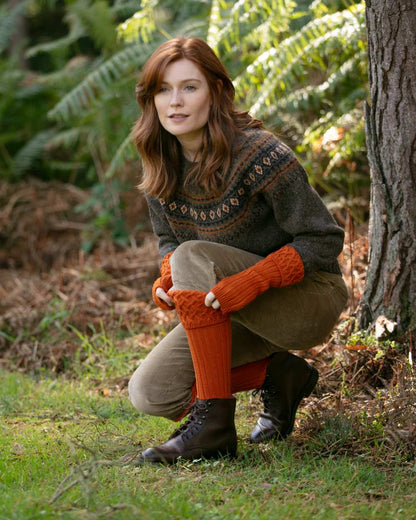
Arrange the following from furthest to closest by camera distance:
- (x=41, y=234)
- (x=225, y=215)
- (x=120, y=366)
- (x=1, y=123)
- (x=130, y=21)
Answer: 1. (x=1, y=123)
2. (x=41, y=234)
3. (x=130, y=21)
4. (x=120, y=366)
5. (x=225, y=215)

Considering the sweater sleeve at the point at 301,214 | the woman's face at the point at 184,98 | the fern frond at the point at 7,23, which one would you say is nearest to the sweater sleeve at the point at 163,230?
the woman's face at the point at 184,98

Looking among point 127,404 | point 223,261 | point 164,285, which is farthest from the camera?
point 127,404

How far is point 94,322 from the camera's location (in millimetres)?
4703

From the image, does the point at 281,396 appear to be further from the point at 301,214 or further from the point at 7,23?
the point at 7,23

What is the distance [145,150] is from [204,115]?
1.06 feet

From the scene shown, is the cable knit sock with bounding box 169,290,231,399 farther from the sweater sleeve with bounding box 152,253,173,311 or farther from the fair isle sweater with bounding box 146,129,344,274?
the fair isle sweater with bounding box 146,129,344,274

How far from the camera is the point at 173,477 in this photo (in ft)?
7.73

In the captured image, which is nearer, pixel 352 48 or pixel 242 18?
pixel 352 48

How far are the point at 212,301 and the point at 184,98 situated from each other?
0.82 meters

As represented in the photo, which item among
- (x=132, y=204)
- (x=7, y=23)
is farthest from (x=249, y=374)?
(x=7, y=23)

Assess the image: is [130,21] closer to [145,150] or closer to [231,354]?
[145,150]

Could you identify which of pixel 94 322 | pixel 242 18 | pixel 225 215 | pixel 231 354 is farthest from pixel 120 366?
pixel 242 18

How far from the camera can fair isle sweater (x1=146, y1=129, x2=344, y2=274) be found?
8.50 feet

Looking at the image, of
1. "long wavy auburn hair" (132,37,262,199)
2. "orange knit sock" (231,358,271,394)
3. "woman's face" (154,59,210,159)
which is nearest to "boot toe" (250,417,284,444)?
"orange knit sock" (231,358,271,394)
